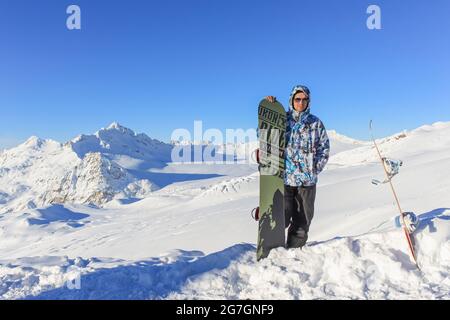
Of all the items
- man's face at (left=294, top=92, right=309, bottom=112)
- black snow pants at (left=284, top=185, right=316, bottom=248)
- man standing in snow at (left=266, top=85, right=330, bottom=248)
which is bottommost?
black snow pants at (left=284, top=185, right=316, bottom=248)

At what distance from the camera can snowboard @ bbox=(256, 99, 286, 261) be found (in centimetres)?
575

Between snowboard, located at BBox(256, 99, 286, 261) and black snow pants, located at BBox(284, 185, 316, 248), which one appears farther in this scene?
snowboard, located at BBox(256, 99, 286, 261)

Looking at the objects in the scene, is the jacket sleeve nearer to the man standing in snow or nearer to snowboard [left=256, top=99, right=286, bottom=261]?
the man standing in snow

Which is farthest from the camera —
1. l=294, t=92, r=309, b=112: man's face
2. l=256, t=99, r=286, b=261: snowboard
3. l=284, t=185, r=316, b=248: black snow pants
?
l=256, t=99, r=286, b=261: snowboard

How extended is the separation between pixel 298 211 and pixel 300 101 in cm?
175

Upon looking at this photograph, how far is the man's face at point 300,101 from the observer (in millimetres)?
5504

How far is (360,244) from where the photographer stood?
5602 mm

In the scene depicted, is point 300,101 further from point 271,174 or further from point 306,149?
point 271,174

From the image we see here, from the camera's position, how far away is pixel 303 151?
220 inches

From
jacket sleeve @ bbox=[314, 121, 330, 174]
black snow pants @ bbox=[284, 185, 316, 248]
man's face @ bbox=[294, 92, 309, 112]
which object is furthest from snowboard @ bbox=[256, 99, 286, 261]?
jacket sleeve @ bbox=[314, 121, 330, 174]

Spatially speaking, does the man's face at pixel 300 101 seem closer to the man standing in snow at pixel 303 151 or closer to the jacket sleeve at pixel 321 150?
the man standing in snow at pixel 303 151
